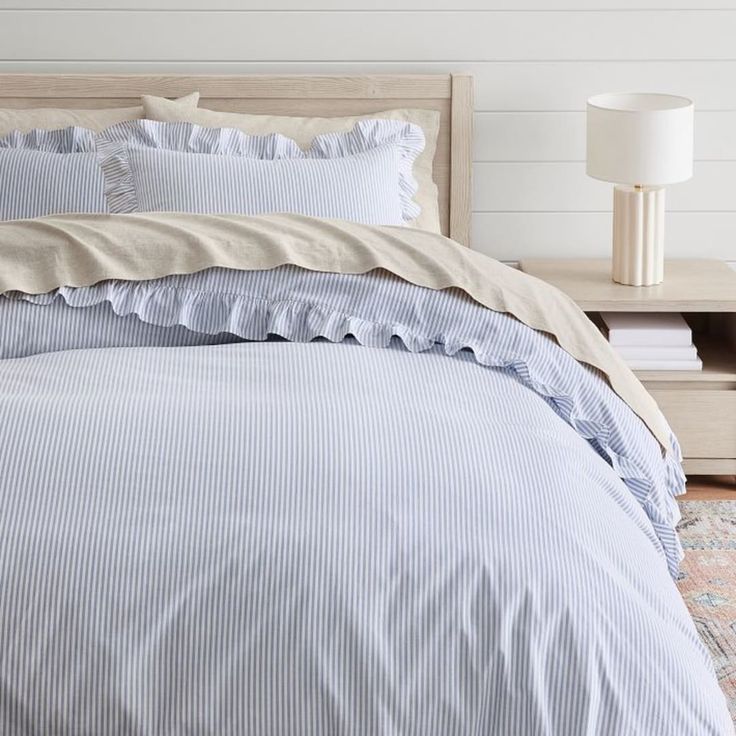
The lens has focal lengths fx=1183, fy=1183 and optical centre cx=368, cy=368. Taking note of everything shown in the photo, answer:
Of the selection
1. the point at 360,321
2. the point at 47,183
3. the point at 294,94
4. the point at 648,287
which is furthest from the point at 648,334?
the point at 47,183

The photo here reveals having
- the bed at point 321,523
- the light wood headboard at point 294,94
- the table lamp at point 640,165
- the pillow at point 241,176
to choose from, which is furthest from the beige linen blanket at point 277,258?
the light wood headboard at point 294,94

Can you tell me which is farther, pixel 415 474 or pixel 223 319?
pixel 223 319

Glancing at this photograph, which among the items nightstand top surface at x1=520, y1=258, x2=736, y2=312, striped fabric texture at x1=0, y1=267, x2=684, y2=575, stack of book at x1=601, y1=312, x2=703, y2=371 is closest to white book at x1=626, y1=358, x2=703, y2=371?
stack of book at x1=601, y1=312, x2=703, y2=371

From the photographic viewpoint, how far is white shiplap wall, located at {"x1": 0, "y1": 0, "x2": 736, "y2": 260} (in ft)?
10.5

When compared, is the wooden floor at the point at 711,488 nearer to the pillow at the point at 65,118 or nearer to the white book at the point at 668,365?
the white book at the point at 668,365

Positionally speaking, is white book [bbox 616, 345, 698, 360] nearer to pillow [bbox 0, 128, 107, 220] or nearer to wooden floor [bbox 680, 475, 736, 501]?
wooden floor [bbox 680, 475, 736, 501]

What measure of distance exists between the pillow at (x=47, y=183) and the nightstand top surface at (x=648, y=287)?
1.16 metres

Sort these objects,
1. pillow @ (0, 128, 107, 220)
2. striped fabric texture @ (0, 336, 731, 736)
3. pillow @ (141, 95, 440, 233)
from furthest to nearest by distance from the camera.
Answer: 1. pillow @ (141, 95, 440, 233)
2. pillow @ (0, 128, 107, 220)
3. striped fabric texture @ (0, 336, 731, 736)

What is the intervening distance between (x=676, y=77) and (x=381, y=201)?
1046 millimetres

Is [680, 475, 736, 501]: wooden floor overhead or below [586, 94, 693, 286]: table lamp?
below

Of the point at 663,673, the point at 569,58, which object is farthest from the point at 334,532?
the point at 569,58

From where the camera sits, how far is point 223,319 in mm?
1909

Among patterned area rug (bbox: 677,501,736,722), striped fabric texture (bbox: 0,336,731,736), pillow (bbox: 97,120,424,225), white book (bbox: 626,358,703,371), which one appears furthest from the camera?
white book (bbox: 626,358,703,371)

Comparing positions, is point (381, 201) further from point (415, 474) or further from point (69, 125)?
point (415, 474)
